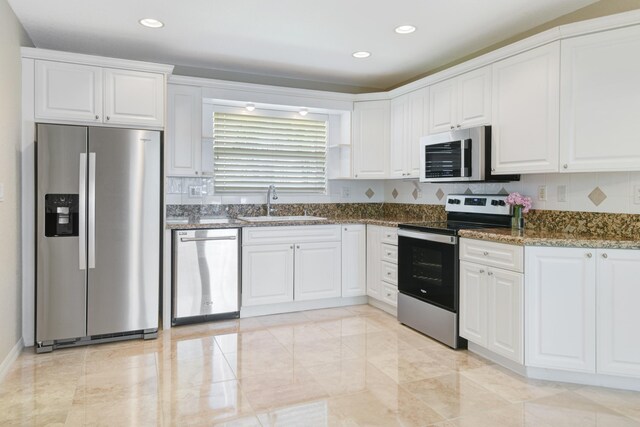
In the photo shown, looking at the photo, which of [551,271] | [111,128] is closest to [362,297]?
[551,271]

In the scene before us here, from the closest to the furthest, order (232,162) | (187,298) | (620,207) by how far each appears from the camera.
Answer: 1. (620,207)
2. (187,298)
3. (232,162)

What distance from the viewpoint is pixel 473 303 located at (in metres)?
3.04

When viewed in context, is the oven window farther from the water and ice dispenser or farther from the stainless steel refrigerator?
the water and ice dispenser

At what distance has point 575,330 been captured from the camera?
101 inches

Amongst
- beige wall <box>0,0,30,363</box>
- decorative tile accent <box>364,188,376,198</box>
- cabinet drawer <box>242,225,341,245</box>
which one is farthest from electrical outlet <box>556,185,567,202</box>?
beige wall <box>0,0,30,363</box>

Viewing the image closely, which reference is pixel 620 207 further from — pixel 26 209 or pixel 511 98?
pixel 26 209

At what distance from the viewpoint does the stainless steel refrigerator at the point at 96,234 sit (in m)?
3.09

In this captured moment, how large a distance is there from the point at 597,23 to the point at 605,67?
0.89 feet

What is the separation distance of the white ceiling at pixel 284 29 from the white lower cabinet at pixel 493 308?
71.2 inches

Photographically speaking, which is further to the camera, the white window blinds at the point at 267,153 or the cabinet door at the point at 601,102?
the white window blinds at the point at 267,153

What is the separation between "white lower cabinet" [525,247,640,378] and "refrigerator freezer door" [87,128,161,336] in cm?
272

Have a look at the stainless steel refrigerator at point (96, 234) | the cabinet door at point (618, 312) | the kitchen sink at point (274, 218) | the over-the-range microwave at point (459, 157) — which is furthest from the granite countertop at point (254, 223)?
the cabinet door at point (618, 312)

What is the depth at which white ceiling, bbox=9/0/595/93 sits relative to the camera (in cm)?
293

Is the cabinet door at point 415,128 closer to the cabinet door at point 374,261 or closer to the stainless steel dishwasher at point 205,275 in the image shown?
the cabinet door at point 374,261
